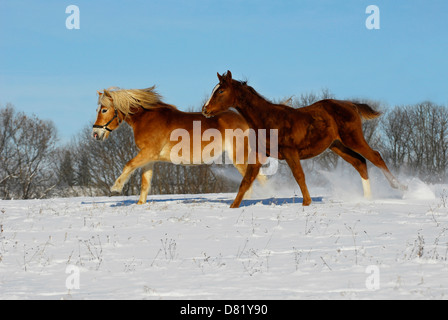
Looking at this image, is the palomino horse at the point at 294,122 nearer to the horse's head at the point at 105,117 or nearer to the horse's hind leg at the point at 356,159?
the horse's hind leg at the point at 356,159

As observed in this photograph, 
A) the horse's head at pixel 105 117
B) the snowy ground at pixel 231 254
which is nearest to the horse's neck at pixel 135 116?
the horse's head at pixel 105 117

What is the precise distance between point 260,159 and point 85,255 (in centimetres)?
487

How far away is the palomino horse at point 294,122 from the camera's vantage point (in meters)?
9.86

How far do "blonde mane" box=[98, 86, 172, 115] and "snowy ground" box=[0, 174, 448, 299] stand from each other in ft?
9.21

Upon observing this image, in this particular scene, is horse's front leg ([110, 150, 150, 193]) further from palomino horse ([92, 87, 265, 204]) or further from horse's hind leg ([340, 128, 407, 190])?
horse's hind leg ([340, 128, 407, 190])

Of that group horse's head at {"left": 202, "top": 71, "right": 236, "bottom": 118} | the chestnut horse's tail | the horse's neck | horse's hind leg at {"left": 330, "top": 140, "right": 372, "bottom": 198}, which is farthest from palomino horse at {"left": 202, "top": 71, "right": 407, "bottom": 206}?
the horse's neck

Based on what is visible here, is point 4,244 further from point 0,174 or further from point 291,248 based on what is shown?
point 0,174

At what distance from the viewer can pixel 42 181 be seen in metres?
Answer: 44.8

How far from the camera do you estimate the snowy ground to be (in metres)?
4.22

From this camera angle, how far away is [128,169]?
34.6ft

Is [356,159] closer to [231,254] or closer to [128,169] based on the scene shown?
[128,169]

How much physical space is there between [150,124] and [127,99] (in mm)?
818

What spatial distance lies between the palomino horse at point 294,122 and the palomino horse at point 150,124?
1655mm
